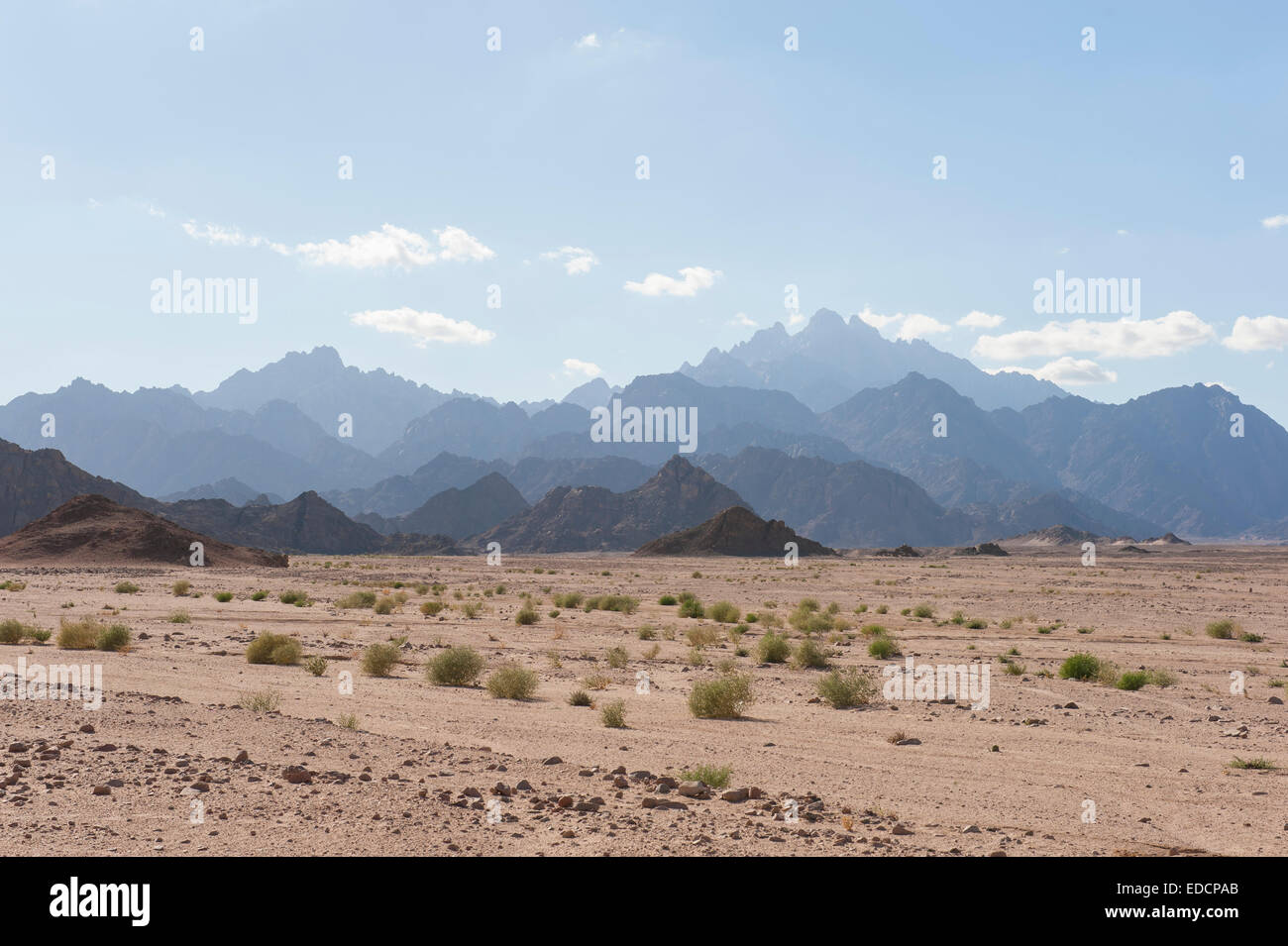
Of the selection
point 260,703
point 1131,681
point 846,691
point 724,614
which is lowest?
point 724,614

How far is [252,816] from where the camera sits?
793 centimetres

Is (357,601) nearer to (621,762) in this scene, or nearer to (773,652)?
(773,652)

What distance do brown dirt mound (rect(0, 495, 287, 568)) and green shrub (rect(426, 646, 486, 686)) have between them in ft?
212

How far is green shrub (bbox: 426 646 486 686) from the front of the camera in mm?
17281

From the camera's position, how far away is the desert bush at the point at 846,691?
15.4 m

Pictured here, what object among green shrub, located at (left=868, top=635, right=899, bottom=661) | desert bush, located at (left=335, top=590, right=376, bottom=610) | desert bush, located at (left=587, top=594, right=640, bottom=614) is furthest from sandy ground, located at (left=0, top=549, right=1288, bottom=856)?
desert bush, located at (left=587, top=594, right=640, bottom=614)

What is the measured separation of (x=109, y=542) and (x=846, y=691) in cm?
7841

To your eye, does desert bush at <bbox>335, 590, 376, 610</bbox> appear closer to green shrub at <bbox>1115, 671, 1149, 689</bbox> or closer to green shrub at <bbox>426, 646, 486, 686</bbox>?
green shrub at <bbox>426, 646, 486, 686</bbox>

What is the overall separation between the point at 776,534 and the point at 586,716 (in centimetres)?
11698

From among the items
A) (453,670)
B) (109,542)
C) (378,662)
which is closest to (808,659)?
(453,670)

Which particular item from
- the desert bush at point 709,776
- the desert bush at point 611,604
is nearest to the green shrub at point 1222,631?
the desert bush at point 611,604

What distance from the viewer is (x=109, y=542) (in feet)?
250
